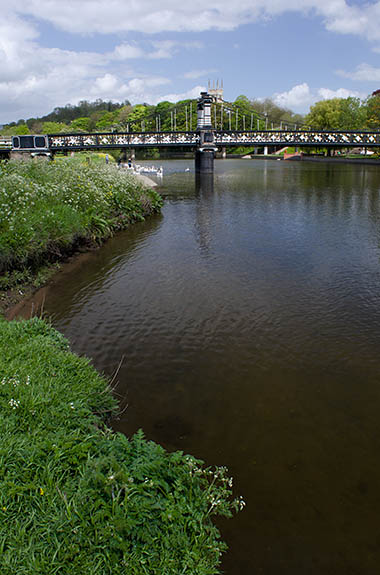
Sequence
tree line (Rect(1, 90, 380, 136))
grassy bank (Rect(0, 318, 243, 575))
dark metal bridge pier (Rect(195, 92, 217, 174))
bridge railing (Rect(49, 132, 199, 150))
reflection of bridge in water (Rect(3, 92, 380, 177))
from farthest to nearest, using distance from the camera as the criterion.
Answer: tree line (Rect(1, 90, 380, 136)) < dark metal bridge pier (Rect(195, 92, 217, 174)) < bridge railing (Rect(49, 132, 199, 150)) < reflection of bridge in water (Rect(3, 92, 380, 177)) < grassy bank (Rect(0, 318, 243, 575))

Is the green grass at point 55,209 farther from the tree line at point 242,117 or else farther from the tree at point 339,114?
the tree at point 339,114

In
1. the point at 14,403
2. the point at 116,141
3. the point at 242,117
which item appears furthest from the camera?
the point at 242,117

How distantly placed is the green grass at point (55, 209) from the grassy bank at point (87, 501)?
715cm

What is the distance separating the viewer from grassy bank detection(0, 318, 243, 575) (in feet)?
11.0

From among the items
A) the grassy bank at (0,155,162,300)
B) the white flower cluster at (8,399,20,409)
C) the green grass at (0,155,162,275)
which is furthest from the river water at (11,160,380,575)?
the white flower cluster at (8,399,20,409)

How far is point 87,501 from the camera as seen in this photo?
3742mm

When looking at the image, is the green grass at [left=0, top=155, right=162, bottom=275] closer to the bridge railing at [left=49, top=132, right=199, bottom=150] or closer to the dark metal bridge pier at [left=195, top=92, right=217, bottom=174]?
the dark metal bridge pier at [left=195, top=92, right=217, bottom=174]

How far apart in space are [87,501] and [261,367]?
469 cm

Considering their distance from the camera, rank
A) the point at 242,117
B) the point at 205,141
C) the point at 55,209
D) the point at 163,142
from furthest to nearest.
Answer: the point at 242,117 → the point at 163,142 → the point at 205,141 → the point at 55,209

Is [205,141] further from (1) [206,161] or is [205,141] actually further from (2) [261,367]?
(2) [261,367]

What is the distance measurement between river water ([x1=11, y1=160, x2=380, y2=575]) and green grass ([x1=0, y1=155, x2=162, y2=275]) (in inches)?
39.8

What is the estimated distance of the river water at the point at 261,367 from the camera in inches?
190

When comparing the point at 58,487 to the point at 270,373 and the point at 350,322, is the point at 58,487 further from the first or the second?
the point at 350,322

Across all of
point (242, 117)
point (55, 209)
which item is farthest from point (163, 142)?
point (242, 117)
